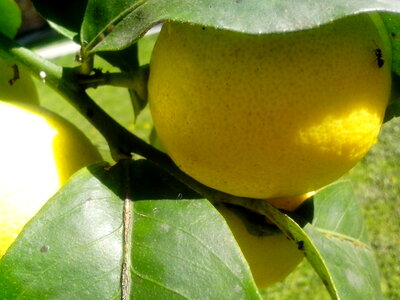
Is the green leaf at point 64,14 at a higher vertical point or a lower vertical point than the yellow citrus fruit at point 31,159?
higher

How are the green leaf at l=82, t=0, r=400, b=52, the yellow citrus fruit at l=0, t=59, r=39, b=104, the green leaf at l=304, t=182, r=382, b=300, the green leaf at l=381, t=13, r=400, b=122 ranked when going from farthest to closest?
1. the yellow citrus fruit at l=0, t=59, r=39, b=104
2. the green leaf at l=304, t=182, r=382, b=300
3. the green leaf at l=381, t=13, r=400, b=122
4. the green leaf at l=82, t=0, r=400, b=52

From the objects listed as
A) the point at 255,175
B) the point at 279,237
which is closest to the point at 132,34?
the point at 255,175

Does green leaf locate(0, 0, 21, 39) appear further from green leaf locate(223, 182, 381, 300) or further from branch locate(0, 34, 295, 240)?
green leaf locate(223, 182, 381, 300)

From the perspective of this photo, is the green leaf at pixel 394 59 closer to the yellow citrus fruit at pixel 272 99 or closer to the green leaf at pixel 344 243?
the yellow citrus fruit at pixel 272 99

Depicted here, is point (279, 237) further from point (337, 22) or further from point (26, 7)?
point (26, 7)

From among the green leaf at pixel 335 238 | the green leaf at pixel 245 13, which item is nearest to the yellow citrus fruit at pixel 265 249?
the green leaf at pixel 335 238

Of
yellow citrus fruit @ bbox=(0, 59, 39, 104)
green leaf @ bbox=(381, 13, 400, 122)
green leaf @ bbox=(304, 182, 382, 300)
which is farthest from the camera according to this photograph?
yellow citrus fruit @ bbox=(0, 59, 39, 104)

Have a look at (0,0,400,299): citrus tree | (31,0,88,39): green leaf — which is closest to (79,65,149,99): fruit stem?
(0,0,400,299): citrus tree

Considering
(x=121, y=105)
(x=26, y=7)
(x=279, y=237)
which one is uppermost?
(x=26, y=7)
